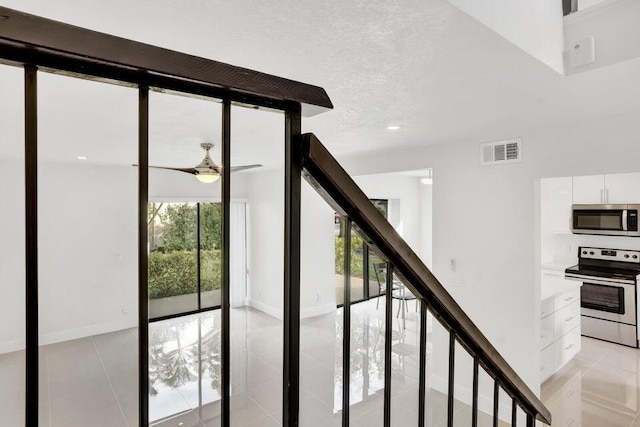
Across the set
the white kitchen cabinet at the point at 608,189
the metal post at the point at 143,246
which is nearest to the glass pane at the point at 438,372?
the white kitchen cabinet at the point at 608,189

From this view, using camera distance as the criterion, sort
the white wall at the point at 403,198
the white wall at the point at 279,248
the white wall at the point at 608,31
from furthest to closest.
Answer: the white wall at the point at 403,198 < the white wall at the point at 279,248 < the white wall at the point at 608,31

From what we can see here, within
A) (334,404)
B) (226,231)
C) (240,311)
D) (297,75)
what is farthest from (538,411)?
(240,311)

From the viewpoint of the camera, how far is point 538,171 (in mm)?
2893

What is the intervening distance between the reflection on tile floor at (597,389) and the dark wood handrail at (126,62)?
3.78 metres

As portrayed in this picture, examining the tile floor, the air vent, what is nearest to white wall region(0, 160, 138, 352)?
the tile floor

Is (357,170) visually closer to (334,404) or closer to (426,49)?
(334,404)

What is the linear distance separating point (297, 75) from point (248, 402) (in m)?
3.07

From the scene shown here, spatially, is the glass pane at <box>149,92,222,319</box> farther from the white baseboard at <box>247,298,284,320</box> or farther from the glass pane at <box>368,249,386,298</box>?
the glass pane at <box>368,249,386,298</box>

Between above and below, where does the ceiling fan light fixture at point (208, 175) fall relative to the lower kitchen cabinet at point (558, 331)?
above

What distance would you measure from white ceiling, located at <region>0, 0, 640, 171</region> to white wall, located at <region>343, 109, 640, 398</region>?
20cm

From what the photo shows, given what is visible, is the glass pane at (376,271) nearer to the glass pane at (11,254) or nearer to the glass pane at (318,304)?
the glass pane at (318,304)

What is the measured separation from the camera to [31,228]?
396mm

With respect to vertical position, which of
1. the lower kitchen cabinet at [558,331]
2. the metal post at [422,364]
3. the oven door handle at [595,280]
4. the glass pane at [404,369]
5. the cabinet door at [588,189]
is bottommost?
the glass pane at [404,369]

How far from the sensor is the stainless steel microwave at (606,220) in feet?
14.6
